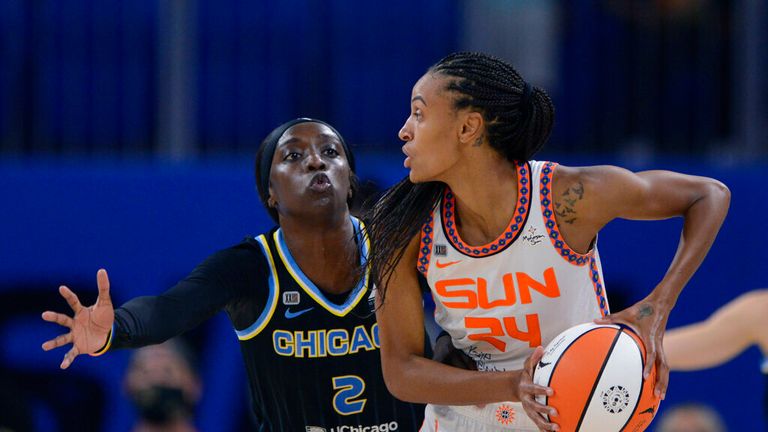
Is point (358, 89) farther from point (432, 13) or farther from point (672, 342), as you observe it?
point (672, 342)

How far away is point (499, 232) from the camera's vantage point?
3.91m

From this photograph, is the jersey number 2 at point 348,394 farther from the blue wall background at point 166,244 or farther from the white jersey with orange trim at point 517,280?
the blue wall background at point 166,244

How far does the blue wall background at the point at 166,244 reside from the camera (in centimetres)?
721

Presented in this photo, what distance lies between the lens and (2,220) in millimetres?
7199

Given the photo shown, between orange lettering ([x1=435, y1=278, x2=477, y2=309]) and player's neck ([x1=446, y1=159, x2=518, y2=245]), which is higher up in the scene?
player's neck ([x1=446, y1=159, x2=518, y2=245])

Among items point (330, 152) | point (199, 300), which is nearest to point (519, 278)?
point (330, 152)

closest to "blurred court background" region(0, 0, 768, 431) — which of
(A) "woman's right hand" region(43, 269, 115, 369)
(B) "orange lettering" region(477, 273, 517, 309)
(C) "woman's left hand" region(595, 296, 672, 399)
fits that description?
(A) "woman's right hand" region(43, 269, 115, 369)

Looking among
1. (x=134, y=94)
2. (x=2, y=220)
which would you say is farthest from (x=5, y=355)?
(x=134, y=94)

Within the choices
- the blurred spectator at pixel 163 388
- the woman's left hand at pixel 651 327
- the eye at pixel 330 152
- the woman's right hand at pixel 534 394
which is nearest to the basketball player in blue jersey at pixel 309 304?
the eye at pixel 330 152

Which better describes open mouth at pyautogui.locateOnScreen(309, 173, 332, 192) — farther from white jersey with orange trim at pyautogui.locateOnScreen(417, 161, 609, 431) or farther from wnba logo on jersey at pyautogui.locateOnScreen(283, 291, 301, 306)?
white jersey with orange trim at pyautogui.locateOnScreen(417, 161, 609, 431)

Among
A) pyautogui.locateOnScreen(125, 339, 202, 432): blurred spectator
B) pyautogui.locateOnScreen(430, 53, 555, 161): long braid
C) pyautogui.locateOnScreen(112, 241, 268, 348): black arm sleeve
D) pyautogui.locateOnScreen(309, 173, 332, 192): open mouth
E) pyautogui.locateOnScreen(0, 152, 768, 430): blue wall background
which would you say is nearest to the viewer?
pyautogui.locateOnScreen(430, 53, 555, 161): long braid

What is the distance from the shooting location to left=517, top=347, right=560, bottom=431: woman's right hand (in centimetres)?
356

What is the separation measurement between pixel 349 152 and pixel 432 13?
A: 11.9ft

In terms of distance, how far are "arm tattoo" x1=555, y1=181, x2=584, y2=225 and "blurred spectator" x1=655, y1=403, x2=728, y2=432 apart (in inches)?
128
